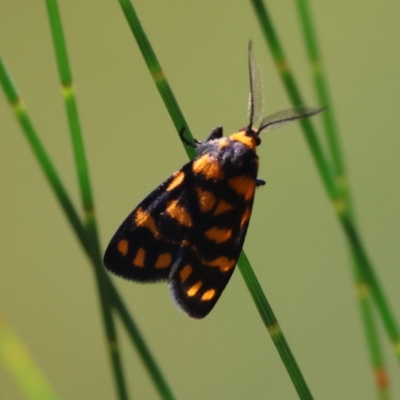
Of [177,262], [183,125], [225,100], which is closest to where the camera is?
[183,125]

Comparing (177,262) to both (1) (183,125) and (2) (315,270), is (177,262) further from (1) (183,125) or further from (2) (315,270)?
(2) (315,270)

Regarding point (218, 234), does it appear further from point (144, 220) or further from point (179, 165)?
point (179, 165)

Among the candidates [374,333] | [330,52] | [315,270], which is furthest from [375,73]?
[374,333]

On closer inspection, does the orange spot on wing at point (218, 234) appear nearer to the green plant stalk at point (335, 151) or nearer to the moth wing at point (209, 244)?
the moth wing at point (209, 244)

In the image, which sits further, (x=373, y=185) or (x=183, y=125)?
(x=373, y=185)

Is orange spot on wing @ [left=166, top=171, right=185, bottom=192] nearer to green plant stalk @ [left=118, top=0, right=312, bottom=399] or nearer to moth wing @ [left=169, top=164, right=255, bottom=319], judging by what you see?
moth wing @ [left=169, top=164, right=255, bottom=319]

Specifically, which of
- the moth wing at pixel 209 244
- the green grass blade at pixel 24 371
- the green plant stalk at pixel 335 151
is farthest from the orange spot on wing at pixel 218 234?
the green grass blade at pixel 24 371
